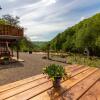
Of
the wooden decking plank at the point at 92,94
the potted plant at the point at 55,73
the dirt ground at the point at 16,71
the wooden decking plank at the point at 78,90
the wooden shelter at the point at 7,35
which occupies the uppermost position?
the wooden shelter at the point at 7,35

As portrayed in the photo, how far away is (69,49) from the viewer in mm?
38750

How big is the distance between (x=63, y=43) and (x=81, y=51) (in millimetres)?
8026

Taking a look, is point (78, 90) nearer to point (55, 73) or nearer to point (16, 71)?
point (55, 73)

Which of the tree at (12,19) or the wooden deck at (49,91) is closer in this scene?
the wooden deck at (49,91)

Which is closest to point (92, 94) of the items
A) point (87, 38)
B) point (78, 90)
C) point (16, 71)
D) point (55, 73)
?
point (78, 90)

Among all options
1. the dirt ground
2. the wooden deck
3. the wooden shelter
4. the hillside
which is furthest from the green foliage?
the hillside

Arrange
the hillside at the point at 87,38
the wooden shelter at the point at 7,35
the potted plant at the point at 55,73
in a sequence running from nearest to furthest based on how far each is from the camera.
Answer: the potted plant at the point at 55,73
the wooden shelter at the point at 7,35
the hillside at the point at 87,38

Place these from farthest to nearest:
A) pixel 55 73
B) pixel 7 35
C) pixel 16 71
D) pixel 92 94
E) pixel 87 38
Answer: pixel 87 38, pixel 7 35, pixel 16 71, pixel 55 73, pixel 92 94

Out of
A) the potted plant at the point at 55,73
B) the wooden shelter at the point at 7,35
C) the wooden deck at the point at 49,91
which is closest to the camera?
the wooden deck at the point at 49,91

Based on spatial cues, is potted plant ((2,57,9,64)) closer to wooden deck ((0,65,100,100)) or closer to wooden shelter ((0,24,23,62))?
wooden shelter ((0,24,23,62))

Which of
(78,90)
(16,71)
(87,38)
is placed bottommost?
(16,71)

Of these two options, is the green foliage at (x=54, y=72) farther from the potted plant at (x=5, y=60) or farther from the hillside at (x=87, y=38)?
the hillside at (x=87, y=38)

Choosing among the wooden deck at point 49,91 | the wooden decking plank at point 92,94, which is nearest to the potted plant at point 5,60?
the wooden deck at point 49,91

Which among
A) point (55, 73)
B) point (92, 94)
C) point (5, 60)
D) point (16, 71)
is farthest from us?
point (5, 60)
